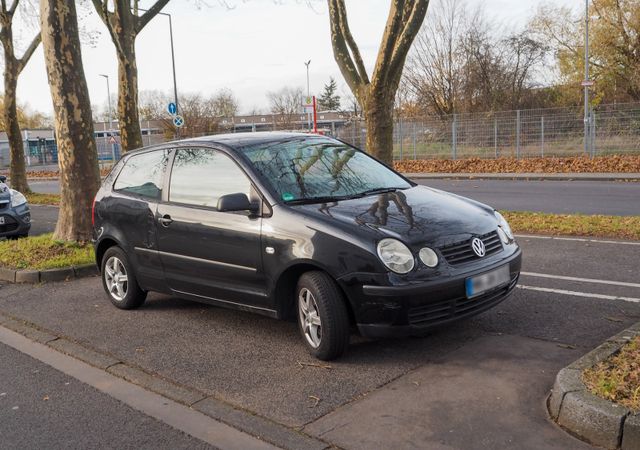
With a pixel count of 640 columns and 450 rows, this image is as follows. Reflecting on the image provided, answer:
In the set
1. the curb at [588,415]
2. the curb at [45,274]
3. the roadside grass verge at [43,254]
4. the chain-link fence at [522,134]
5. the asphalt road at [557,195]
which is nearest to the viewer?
the curb at [588,415]

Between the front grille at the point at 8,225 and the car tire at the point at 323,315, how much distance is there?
805 centimetres

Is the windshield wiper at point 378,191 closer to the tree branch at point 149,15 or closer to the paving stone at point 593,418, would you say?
the paving stone at point 593,418

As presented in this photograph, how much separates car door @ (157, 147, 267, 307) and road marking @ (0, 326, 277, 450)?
43.5 inches

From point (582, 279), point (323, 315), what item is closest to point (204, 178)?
point (323, 315)

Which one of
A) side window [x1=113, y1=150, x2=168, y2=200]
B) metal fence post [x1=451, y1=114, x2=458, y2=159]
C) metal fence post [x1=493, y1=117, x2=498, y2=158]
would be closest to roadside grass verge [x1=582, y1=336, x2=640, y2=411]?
side window [x1=113, y1=150, x2=168, y2=200]

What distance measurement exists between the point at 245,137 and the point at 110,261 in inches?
80.3

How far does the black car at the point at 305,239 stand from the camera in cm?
436

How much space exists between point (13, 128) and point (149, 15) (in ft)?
27.7

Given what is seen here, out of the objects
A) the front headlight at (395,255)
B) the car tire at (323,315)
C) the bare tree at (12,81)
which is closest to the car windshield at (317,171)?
the car tire at (323,315)

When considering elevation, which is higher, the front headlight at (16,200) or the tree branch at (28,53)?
the tree branch at (28,53)

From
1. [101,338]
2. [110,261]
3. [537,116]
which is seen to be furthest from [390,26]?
[537,116]

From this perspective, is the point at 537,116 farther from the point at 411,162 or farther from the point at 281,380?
the point at 281,380

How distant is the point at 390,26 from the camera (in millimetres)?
10898

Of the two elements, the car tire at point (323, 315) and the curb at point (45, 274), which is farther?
the curb at point (45, 274)
